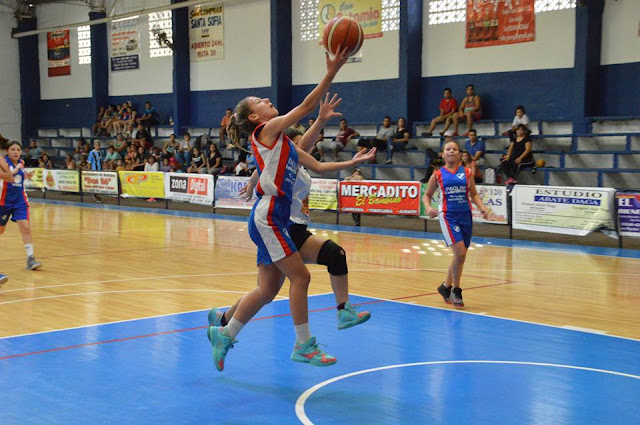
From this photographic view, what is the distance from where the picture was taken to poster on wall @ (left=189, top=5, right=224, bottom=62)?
24.9 metres

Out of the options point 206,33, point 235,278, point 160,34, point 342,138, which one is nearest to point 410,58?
point 342,138

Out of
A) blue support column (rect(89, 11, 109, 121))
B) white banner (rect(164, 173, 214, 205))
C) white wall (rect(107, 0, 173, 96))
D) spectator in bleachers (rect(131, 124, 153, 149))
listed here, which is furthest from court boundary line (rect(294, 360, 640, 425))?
blue support column (rect(89, 11, 109, 121))

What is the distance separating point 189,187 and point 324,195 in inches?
176

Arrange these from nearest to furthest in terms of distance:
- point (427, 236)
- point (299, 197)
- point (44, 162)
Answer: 1. point (299, 197)
2. point (427, 236)
3. point (44, 162)

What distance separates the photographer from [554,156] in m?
17.0

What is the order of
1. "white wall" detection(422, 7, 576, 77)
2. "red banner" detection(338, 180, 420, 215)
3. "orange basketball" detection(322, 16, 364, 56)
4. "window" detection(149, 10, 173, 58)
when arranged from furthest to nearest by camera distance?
"window" detection(149, 10, 173, 58)
"white wall" detection(422, 7, 576, 77)
"red banner" detection(338, 180, 420, 215)
"orange basketball" detection(322, 16, 364, 56)

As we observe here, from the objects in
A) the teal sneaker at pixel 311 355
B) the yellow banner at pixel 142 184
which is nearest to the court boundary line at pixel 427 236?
the yellow banner at pixel 142 184

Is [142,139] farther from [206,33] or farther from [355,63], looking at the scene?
[355,63]

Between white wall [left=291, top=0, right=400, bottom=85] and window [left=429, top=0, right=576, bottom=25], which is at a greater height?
window [left=429, top=0, right=576, bottom=25]

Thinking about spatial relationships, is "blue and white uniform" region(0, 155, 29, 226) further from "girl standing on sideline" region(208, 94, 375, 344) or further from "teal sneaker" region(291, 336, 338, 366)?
"teal sneaker" region(291, 336, 338, 366)

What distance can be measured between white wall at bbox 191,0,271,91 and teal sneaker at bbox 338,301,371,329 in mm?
19029

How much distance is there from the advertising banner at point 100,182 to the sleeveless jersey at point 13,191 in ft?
38.6

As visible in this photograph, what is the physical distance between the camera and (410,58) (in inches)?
787

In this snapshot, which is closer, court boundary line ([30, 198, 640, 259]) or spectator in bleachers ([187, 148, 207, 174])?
court boundary line ([30, 198, 640, 259])
